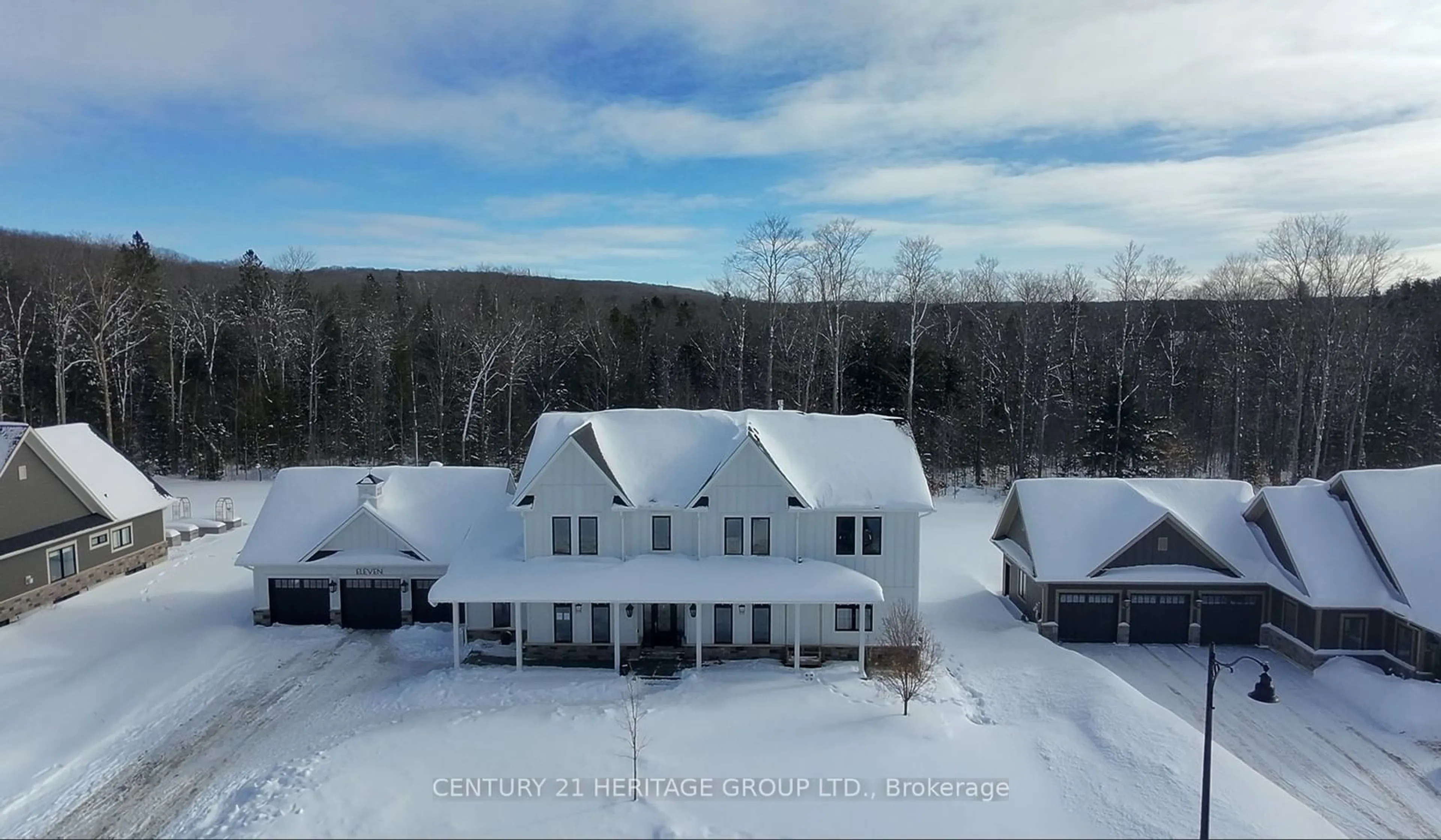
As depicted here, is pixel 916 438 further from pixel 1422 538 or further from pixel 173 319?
pixel 173 319

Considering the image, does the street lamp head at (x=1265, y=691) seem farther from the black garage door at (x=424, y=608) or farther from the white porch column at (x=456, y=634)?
the black garage door at (x=424, y=608)

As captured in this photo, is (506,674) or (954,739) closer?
(954,739)

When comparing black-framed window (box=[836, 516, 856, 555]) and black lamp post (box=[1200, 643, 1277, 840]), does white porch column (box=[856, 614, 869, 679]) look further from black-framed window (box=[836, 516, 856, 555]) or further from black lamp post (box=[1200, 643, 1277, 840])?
black lamp post (box=[1200, 643, 1277, 840])

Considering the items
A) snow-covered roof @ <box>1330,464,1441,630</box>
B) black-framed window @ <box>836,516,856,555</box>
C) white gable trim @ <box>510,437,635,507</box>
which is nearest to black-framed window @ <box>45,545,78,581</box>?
white gable trim @ <box>510,437,635,507</box>

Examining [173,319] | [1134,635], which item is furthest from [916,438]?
[173,319]

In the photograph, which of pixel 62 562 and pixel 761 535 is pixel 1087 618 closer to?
pixel 761 535

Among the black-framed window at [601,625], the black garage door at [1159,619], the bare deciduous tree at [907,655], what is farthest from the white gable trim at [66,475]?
the black garage door at [1159,619]
